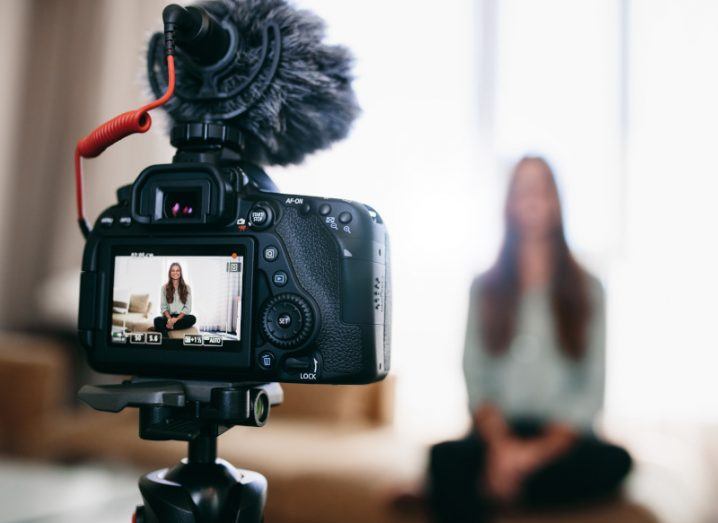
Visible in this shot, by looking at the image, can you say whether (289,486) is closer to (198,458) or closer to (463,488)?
(463,488)

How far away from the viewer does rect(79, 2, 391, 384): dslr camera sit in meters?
0.63

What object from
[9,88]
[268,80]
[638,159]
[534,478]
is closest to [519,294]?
[534,478]

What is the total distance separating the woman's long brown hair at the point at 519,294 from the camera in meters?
1.91

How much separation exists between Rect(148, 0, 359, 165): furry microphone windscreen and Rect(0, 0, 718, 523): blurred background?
147cm

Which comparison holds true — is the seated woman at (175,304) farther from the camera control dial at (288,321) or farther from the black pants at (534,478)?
the black pants at (534,478)

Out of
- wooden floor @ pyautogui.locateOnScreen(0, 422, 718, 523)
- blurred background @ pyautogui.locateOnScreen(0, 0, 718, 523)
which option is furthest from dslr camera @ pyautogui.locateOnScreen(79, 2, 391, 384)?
blurred background @ pyautogui.locateOnScreen(0, 0, 718, 523)

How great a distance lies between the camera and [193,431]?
62cm

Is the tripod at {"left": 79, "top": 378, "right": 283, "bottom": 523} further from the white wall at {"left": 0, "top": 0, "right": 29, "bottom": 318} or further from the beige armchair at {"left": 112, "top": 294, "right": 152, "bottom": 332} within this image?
the white wall at {"left": 0, "top": 0, "right": 29, "bottom": 318}

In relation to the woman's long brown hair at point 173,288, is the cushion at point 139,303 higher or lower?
lower

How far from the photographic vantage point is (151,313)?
0.66 metres

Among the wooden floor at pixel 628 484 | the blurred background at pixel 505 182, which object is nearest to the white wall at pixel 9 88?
the blurred background at pixel 505 182

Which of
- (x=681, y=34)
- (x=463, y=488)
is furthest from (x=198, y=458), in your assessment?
(x=681, y=34)

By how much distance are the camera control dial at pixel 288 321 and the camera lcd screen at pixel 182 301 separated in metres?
0.03

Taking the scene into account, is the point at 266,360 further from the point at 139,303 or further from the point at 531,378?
the point at 531,378
